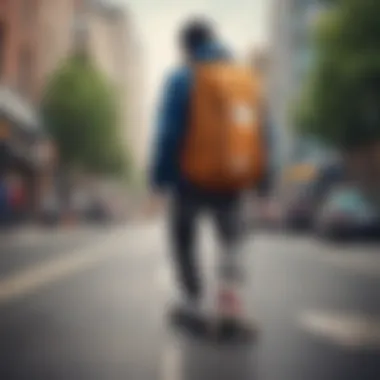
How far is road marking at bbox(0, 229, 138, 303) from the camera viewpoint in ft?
5.36

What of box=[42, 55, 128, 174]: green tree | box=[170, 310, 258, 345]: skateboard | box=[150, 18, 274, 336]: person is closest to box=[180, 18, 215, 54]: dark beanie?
box=[150, 18, 274, 336]: person

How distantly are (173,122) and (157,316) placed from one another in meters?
0.47

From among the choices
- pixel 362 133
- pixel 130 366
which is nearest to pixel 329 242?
pixel 362 133

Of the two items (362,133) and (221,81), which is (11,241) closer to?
(221,81)

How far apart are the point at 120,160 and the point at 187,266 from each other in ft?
0.75

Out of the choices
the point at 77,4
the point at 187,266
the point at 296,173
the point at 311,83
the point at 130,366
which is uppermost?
the point at 77,4

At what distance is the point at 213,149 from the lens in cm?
155

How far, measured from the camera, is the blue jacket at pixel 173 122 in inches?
58.4

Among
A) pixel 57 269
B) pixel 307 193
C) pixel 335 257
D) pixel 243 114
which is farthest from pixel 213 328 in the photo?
pixel 335 257

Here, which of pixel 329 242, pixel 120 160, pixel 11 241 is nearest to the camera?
pixel 120 160

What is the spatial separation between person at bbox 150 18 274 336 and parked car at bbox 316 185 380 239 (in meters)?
0.16

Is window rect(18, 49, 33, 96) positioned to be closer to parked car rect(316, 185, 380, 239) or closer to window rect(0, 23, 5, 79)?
window rect(0, 23, 5, 79)

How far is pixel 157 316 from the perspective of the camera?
1.91m

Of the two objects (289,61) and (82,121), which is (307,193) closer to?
(289,61)
